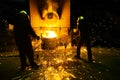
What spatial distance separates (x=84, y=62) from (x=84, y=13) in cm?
1581

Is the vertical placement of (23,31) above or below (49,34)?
above

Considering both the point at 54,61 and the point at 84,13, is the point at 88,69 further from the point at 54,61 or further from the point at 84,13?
the point at 84,13

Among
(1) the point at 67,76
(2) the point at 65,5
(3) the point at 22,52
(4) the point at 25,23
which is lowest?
(1) the point at 67,76

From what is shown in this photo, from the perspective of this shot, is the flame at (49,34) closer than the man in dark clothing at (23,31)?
No

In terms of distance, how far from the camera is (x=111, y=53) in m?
13.2

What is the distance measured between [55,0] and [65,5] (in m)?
0.78

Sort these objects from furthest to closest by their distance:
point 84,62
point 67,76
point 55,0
A: point 55,0
point 84,62
point 67,76

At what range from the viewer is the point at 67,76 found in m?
8.69

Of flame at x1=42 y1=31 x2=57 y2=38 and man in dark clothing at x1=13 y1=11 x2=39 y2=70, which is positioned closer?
man in dark clothing at x1=13 y1=11 x2=39 y2=70

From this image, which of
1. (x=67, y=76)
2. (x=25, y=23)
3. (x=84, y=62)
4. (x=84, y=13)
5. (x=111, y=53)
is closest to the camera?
(x=67, y=76)

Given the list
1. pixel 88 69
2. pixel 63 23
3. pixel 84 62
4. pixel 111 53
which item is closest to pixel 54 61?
pixel 84 62

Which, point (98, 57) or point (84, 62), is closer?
point (84, 62)

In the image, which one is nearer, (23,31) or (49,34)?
(23,31)

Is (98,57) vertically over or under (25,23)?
under
